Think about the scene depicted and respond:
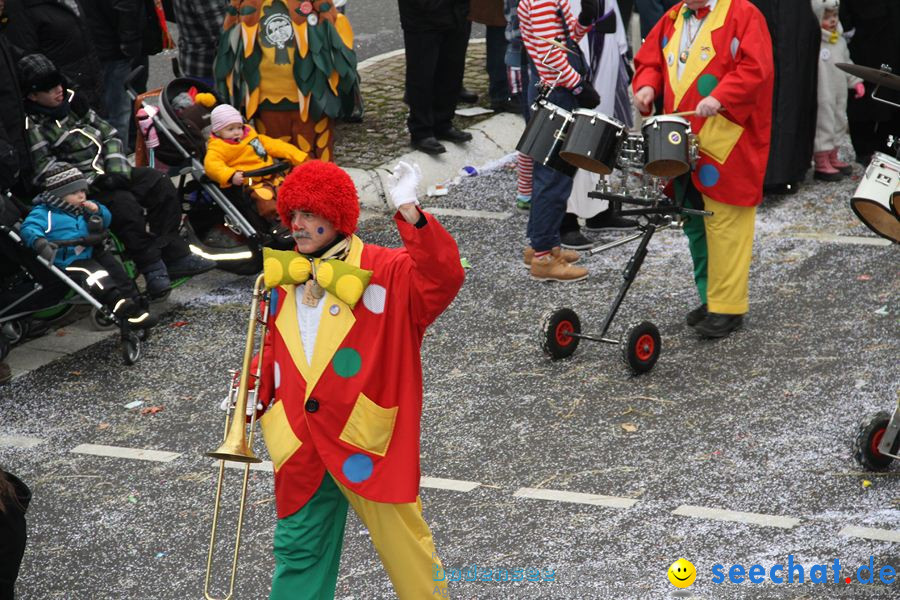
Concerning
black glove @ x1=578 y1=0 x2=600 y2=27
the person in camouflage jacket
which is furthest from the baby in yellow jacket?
black glove @ x1=578 y1=0 x2=600 y2=27

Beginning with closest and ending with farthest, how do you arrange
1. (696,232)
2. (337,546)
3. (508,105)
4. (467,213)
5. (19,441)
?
(337,546) < (19,441) < (696,232) < (467,213) < (508,105)

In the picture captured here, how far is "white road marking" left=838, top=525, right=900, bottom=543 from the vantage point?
5133mm

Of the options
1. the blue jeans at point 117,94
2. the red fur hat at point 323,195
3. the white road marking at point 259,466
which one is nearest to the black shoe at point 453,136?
the blue jeans at point 117,94

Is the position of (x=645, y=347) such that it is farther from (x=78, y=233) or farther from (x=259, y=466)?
(x=78, y=233)

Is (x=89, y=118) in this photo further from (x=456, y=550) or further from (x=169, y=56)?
(x=169, y=56)

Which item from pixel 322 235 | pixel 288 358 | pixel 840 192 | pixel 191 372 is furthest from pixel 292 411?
pixel 840 192

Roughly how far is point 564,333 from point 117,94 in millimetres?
4611

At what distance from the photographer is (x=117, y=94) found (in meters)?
9.93

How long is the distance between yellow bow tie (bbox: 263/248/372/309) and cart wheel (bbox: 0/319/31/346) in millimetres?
3825

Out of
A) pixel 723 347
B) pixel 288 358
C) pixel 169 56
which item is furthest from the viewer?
pixel 169 56

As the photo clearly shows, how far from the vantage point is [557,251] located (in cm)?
831

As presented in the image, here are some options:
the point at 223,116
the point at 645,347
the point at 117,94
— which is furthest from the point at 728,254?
the point at 117,94

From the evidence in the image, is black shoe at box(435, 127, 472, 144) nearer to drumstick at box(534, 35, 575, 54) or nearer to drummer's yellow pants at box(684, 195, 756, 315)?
drumstick at box(534, 35, 575, 54)

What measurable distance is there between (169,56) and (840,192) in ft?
25.6
